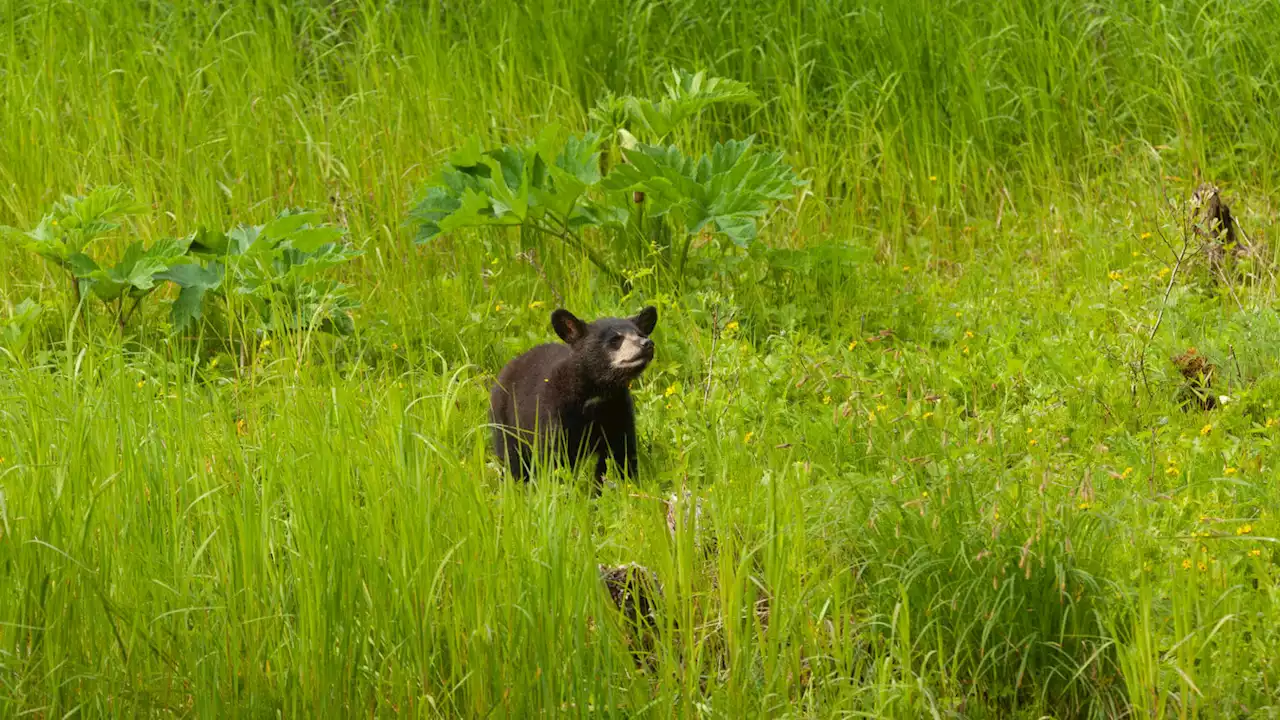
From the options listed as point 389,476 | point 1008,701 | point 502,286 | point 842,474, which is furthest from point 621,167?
point 1008,701

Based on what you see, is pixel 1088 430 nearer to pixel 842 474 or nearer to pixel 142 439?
pixel 842 474

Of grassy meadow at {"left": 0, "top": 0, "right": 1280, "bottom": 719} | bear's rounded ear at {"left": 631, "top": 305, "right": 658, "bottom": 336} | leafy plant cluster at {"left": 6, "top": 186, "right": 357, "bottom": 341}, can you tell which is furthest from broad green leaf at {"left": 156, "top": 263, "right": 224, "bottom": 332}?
bear's rounded ear at {"left": 631, "top": 305, "right": 658, "bottom": 336}

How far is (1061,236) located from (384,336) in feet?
10.7

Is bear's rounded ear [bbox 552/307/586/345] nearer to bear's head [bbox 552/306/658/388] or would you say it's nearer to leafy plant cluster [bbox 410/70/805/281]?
bear's head [bbox 552/306/658/388]

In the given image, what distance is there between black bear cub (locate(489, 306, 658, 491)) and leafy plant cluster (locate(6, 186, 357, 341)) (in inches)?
41.5

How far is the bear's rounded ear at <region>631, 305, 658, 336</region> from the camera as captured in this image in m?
5.17

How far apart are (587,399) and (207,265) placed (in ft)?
6.23

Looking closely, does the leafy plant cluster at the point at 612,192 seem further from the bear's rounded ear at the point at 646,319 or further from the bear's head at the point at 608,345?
the bear's head at the point at 608,345

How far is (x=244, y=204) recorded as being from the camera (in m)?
7.16

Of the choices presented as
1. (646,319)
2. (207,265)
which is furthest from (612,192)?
(207,265)

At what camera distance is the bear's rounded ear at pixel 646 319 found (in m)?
5.17

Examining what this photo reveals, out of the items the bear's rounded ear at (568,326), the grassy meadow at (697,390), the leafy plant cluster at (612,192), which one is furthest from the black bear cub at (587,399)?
the leafy plant cluster at (612,192)

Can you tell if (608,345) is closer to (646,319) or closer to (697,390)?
(646,319)

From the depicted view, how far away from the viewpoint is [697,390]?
538 cm
